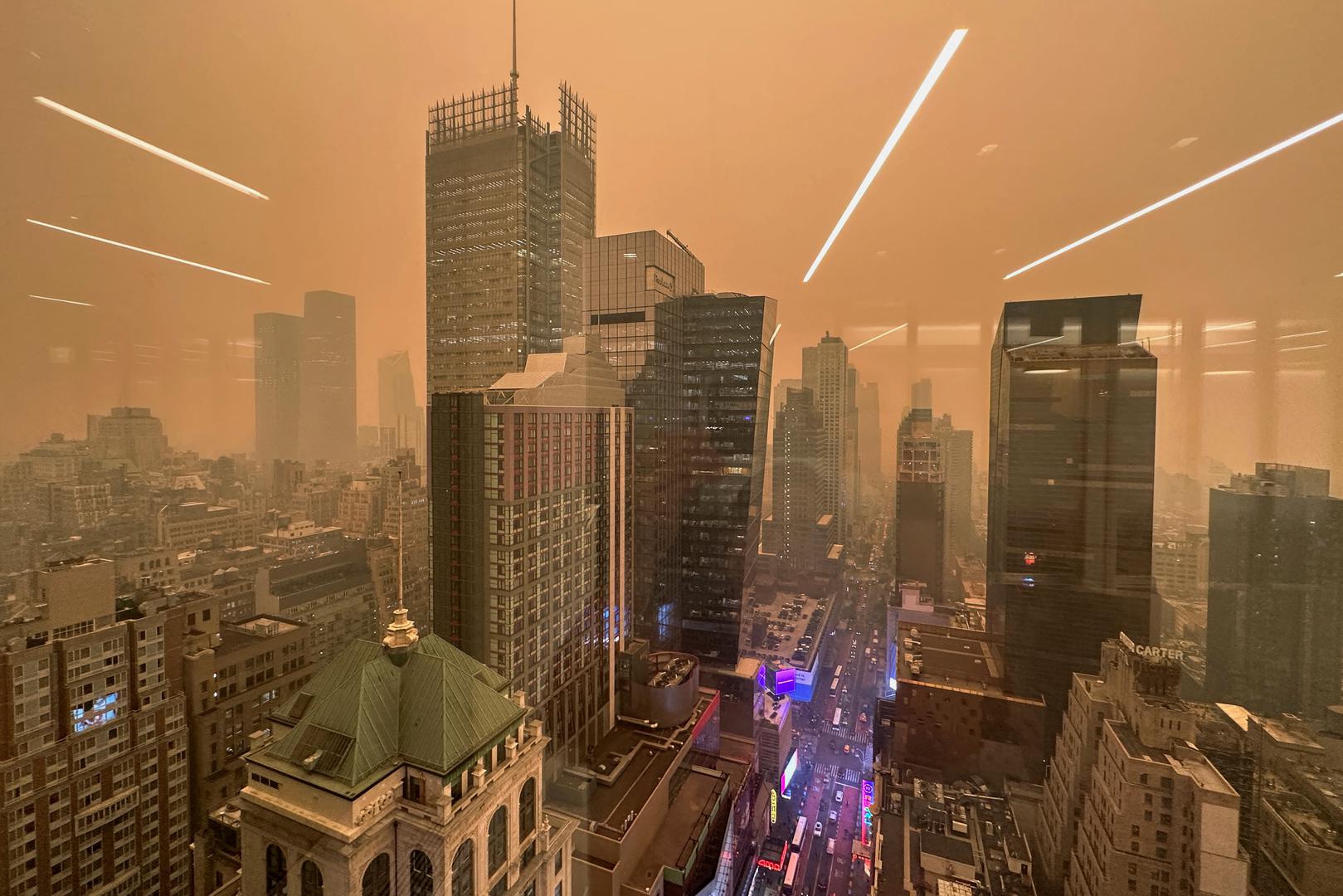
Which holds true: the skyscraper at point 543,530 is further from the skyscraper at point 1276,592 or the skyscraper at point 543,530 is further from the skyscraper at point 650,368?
the skyscraper at point 1276,592

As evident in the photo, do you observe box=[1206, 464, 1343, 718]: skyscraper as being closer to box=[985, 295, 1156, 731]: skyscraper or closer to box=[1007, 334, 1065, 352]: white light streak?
box=[985, 295, 1156, 731]: skyscraper

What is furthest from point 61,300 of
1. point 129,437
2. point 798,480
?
point 798,480

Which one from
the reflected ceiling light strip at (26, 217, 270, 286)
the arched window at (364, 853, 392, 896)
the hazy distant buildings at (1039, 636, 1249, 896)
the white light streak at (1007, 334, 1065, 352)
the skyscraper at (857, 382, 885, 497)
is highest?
the white light streak at (1007, 334, 1065, 352)

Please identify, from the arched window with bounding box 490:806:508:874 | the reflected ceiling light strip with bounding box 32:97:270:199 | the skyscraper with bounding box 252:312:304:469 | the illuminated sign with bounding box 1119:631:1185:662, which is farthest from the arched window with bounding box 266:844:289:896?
the illuminated sign with bounding box 1119:631:1185:662

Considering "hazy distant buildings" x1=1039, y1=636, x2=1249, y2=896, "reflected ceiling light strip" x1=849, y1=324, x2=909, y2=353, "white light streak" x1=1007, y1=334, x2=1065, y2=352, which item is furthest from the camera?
"reflected ceiling light strip" x1=849, y1=324, x2=909, y2=353

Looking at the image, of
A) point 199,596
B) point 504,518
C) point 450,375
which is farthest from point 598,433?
point 199,596

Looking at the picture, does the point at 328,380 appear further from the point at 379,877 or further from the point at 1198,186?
the point at 1198,186

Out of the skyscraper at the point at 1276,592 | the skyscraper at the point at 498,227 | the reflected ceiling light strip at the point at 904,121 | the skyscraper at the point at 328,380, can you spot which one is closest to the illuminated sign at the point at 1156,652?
the skyscraper at the point at 1276,592
